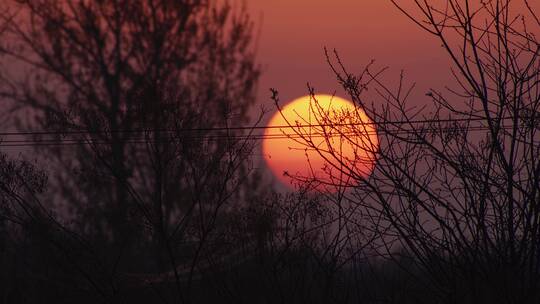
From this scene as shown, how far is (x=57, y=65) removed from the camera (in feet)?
82.8

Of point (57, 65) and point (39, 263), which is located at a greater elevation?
point (57, 65)

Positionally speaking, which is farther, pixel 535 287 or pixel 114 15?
pixel 114 15

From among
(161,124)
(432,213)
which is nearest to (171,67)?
(161,124)

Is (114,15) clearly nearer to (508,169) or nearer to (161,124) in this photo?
(161,124)

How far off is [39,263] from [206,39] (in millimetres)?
7815

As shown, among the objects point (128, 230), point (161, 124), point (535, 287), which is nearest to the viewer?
point (535, 287)

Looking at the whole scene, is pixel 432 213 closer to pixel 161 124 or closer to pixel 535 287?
pixel 535 287

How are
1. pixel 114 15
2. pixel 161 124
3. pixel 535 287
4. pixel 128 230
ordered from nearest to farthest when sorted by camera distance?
pixel 535 287, pixel 161 124, pixel 128 230, pixel 114 15

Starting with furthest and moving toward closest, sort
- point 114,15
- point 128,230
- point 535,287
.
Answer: point 114,15
point 128,230
point 535,287

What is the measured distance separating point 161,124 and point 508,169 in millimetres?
9444


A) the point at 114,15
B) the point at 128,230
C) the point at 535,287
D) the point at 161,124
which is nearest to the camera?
the point at 535,287

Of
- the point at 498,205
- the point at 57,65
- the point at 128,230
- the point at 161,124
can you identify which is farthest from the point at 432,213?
the point at 57,65

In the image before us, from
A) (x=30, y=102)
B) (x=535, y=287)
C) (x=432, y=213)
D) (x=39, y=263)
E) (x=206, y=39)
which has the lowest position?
(x=535, y=287)

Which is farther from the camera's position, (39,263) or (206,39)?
(206,39)
